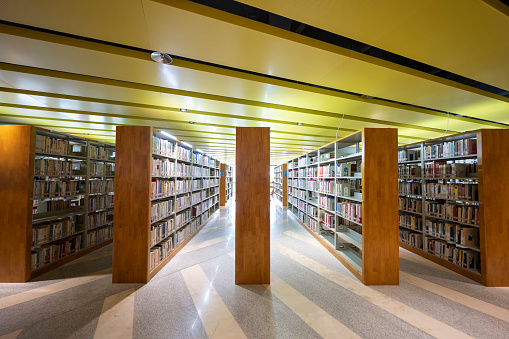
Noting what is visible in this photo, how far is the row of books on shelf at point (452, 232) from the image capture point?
363 centimetres

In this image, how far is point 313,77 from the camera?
2900mm

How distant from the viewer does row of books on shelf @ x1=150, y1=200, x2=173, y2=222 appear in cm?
365

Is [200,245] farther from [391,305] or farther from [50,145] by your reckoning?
[391,305]

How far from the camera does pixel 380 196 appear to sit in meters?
3.38

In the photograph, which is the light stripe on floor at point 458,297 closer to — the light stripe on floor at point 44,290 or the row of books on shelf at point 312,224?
the row of books on shelf at point 312,224

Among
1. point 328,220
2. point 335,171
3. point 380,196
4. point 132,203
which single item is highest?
point 335,171

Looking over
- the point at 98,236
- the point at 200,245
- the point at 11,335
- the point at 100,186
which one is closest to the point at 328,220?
the point at 200,245

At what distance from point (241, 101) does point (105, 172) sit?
170 inches

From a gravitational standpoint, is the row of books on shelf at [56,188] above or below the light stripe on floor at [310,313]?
above

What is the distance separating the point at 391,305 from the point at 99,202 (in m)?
6.39

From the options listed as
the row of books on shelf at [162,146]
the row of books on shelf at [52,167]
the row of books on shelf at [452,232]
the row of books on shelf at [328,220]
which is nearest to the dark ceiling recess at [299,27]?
the row of books on shelf at [162,146]

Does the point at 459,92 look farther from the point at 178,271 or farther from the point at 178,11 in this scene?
the point at 178,271

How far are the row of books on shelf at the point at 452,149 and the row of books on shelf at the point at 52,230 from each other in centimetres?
788

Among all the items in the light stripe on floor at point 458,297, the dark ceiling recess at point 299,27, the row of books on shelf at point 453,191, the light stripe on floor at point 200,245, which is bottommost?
the light stripe on floor at point 200,245
